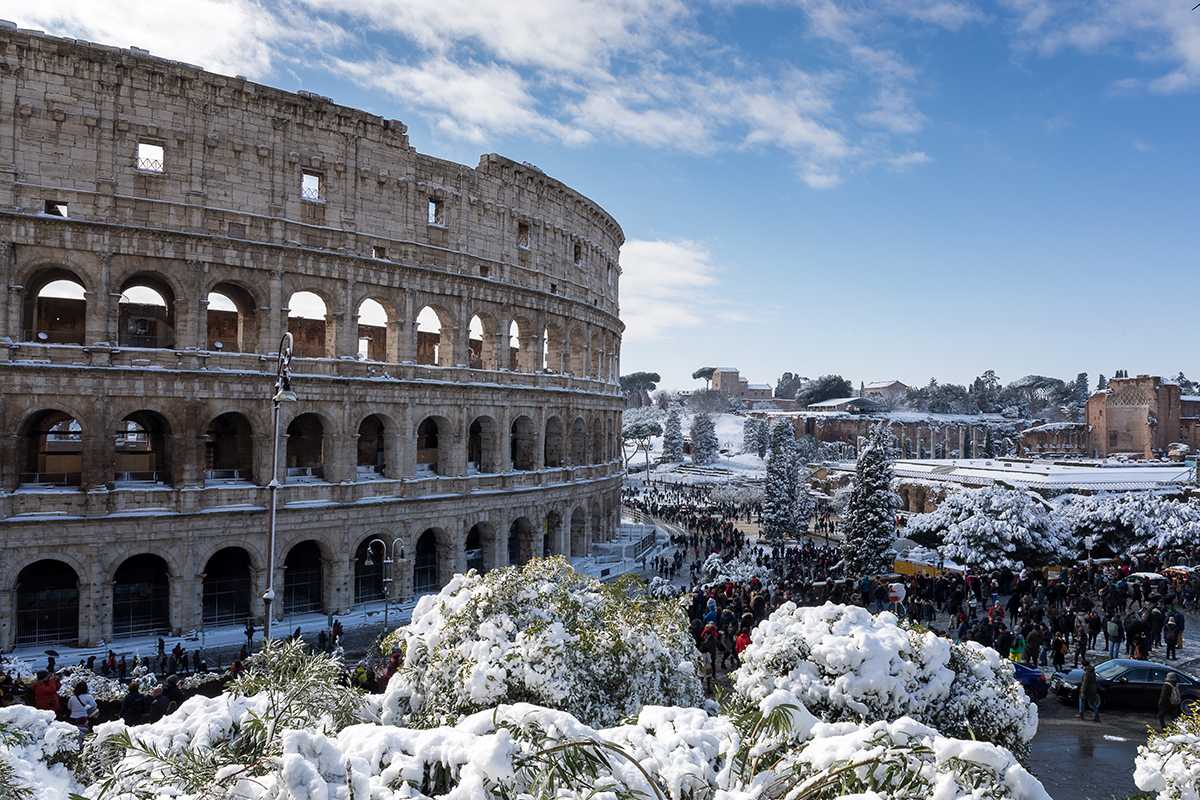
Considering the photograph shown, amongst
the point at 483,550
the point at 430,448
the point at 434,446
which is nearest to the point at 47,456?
the point at 430,448

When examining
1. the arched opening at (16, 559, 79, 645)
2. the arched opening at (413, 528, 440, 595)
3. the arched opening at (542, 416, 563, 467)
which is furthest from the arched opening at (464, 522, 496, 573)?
the arched opening at (16, 559, 79, 645)

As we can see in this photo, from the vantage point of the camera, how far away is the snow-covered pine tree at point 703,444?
340 feet

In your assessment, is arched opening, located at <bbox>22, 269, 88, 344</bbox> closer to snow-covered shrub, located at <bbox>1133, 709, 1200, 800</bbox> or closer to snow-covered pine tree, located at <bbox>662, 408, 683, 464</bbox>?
snow-covered shrub, located at <bbox>1133, 709, 1200, 800</bbox>

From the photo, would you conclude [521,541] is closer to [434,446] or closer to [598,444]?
[434,446]

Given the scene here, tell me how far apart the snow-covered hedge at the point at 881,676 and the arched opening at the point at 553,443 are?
25.1m

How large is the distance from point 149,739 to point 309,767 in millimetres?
3644

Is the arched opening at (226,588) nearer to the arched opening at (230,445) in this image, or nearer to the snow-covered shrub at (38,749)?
the arched opening at (230,445)

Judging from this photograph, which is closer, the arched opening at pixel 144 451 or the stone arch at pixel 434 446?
the arched opening at pixel 144 451

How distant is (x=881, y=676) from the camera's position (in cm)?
835

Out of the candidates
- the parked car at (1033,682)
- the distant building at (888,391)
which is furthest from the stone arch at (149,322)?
the distant building at (888,391)

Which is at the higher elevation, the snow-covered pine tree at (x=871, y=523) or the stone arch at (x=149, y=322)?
the stone arch at (x=149, y=322)

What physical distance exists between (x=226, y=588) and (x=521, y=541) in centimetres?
1174

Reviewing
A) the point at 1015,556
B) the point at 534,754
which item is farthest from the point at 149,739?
the point at 1015,556

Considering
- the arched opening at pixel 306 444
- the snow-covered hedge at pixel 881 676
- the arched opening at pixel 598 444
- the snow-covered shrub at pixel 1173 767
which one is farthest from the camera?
the arched opening at pixel 598 444
